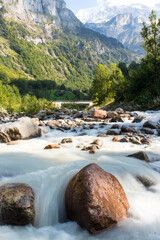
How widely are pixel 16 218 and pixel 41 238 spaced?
0.43 meters

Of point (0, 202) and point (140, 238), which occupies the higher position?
point (0, 202)

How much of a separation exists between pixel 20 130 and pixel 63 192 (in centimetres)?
483

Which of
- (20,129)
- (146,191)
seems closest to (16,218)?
(146,191)

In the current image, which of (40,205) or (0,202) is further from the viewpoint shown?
(40,205)

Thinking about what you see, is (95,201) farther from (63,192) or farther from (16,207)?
(16,207)

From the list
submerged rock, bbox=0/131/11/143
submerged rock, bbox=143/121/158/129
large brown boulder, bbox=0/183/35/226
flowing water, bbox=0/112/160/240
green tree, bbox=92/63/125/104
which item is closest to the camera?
flowing water, bbox=0/112/160/240

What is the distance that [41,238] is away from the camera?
2.13 m

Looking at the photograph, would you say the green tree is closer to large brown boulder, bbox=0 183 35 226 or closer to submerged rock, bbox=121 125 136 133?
submerged rock, bbox=121 125 136 133

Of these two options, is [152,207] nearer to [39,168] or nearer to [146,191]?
[146,191]

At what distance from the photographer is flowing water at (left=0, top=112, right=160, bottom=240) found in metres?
2.17

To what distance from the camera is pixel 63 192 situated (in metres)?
2.75

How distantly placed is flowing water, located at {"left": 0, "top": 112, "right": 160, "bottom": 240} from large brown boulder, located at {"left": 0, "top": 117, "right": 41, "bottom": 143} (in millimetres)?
2644

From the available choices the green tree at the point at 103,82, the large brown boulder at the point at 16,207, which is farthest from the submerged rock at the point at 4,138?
the green tree at the point at 103,82

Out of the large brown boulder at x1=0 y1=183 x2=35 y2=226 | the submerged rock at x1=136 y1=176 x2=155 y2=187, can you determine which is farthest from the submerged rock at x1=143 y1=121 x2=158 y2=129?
the large brown boulder at x1=0 y1=183 x2=35 y2=226
